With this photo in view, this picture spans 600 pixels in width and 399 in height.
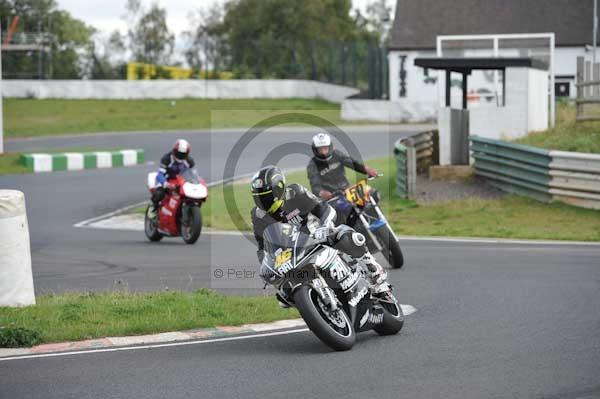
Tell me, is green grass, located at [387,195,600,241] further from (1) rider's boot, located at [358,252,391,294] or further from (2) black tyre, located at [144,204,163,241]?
(1) rider's boot, located at [358,252,391,294]

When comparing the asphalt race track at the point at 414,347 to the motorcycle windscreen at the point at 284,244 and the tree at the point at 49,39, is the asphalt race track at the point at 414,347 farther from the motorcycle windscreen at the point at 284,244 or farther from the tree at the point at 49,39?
the tree at the point at 49,39

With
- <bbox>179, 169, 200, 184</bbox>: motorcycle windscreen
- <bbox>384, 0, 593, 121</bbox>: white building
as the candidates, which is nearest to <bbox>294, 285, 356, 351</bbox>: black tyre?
<bbox>179, 169, 200, 184</bbox>: motorcycle windscreen

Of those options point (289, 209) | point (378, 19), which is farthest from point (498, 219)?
point (378, 19)

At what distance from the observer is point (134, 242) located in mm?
18625

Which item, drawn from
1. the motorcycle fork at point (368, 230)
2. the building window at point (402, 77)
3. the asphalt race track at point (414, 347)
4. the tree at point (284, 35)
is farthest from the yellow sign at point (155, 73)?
the motorcycle fork at point (368, 230)

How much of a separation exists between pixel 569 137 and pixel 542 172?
10.7 ft

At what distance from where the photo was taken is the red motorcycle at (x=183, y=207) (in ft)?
57.3

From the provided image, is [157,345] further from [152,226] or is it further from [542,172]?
[542,172]

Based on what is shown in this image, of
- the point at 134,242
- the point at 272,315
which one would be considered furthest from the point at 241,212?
the point at 272,315

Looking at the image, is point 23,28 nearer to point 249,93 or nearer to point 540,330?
point 249,93

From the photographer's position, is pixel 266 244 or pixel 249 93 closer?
pixel 266 244

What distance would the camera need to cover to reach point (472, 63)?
24.2 metres

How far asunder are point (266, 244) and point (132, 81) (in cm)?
4602

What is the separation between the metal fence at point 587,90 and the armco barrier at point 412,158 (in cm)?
335
